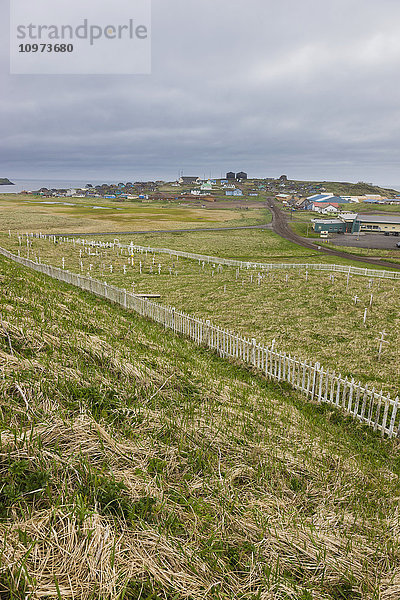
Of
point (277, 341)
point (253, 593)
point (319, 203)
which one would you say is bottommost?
point (277, 341)

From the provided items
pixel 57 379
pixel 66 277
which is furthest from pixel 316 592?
pixel 66 277

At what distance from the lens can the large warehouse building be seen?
209ft

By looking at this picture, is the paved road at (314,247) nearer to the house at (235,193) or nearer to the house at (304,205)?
the house at (304,205)

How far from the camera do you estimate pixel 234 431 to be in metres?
4.93

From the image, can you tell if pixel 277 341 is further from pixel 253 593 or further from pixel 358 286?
pixel 358 286

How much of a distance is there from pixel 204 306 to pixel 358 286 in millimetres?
12196

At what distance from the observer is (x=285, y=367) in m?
9.27

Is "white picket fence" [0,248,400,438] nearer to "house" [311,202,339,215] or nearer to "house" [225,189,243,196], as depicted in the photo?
"house" [311,202,339,215]

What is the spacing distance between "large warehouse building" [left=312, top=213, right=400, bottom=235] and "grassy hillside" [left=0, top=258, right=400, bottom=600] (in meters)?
65.5

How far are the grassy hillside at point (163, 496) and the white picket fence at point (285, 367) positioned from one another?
1.82 m

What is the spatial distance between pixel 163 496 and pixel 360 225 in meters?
73.1

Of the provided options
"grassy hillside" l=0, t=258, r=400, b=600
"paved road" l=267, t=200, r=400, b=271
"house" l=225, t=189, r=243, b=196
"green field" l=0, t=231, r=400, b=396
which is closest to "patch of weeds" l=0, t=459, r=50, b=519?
"grassy hillside" l=0, t=258, r=400, b=600

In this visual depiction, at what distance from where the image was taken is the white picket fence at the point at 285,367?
761 centimetres

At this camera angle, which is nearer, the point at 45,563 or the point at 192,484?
the point at 45,563
